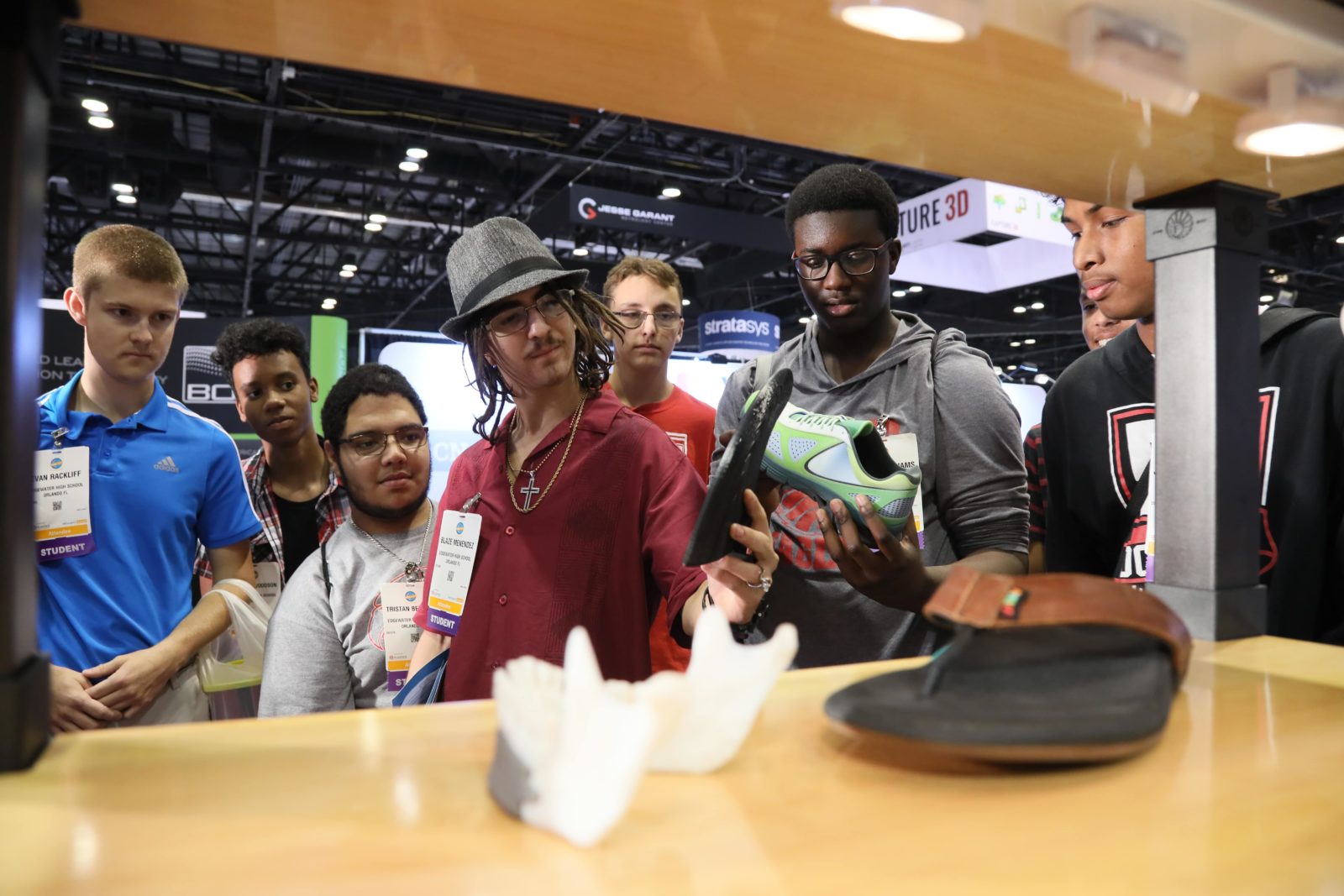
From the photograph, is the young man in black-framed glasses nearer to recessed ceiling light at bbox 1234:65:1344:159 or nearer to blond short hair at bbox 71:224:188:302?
blond short hair at bbox 71:224:188:302

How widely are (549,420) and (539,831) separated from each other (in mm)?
1211

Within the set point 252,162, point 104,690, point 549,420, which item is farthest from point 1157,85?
point 252,162

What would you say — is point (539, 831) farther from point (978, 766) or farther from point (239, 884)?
point (978, 766)

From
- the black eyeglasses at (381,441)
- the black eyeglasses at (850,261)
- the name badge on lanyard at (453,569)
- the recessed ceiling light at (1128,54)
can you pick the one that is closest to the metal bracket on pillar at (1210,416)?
the recessed ceiling light at (1128,54)

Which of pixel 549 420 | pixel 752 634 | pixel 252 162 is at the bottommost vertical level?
pixel 752 634

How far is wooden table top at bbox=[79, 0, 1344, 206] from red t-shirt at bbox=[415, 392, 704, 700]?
2.45 feet

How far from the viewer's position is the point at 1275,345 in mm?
1352

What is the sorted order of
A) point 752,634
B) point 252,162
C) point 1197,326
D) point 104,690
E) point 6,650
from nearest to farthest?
1. point 6,650
2. point 1197,326
3. point 752,634
4. point 104,690
5. point 252,162

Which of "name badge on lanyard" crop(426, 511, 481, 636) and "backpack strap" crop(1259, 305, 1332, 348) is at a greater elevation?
"backpack strap" crop(1259, 305, 1332, 348)

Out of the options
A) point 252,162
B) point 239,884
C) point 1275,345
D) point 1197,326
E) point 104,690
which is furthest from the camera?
point 252,162

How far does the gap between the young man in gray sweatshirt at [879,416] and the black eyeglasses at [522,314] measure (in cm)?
42

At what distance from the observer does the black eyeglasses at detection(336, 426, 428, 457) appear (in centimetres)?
225

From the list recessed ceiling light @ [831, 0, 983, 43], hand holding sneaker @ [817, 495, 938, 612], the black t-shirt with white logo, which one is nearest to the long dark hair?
hand holding sneaker @ [817, 495, 938, 612]

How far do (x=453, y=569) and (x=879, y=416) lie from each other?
0.73 m
